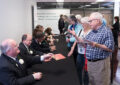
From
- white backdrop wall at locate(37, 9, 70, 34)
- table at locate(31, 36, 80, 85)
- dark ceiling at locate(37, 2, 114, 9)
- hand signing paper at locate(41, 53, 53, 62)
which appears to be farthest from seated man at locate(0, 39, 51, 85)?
dark ceiling at locate(37, 2, 114, 9)

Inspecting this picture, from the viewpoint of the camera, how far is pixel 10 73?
4.69 ft

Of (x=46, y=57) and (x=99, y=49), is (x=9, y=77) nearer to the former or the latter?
(x=46, y=57)

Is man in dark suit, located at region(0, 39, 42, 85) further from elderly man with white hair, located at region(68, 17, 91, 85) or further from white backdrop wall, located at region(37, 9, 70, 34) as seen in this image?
white backdrop wall, located at region(37, 9, 70, 34)

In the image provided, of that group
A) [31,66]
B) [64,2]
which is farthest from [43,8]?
[31,66]

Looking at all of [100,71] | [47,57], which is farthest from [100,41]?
[47,57]

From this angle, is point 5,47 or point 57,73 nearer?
point 5,47

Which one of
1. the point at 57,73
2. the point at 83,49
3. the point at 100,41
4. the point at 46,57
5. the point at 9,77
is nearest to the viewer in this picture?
the point at 9,77

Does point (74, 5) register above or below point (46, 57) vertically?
above

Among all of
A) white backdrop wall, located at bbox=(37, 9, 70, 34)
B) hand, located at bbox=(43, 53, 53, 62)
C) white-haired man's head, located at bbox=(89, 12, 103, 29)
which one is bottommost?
hand, located at bbox=(43, 53, 53, 62)

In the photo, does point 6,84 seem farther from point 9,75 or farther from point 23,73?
point 23,73

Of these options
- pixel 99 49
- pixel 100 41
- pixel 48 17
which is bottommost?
pixel 99 49

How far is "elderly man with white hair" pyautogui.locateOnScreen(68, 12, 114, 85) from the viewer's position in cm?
194

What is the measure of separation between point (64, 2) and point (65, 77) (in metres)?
9.20

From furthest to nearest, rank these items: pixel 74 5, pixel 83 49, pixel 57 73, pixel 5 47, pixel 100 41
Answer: pixel 74 5 < pixel 83 49 < pixel 100 41 < pixel 57 73 < pixel 5 47
